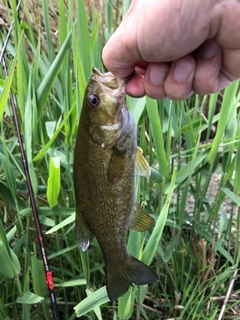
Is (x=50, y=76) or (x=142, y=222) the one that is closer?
(x=142, y=222)

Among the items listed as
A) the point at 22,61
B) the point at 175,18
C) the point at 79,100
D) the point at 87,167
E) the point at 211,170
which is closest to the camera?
the point at 175,18

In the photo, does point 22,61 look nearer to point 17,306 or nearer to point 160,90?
point 160,90

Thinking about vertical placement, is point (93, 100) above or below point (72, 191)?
above

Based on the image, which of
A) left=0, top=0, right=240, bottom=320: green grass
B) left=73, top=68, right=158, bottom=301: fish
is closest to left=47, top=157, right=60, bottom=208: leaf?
left=0, top=0, right=240, bottom=320: green grass

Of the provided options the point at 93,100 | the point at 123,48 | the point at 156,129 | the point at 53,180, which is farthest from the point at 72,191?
the point at 123,48

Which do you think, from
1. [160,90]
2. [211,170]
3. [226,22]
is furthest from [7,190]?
[226,22]

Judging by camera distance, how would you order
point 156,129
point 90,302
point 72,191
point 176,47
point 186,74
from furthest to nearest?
point 72,191 < point 156,129 < point 90,302 < point 186,74 < point 176,47

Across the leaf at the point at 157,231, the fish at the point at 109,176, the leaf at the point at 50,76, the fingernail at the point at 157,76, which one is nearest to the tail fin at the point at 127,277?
the fish at the point at 109,176

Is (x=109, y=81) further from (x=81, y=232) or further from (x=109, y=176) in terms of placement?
(x=81, y=232)

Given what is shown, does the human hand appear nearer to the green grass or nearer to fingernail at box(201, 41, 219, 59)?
fingernail at box(201, 41, 219, 59)
